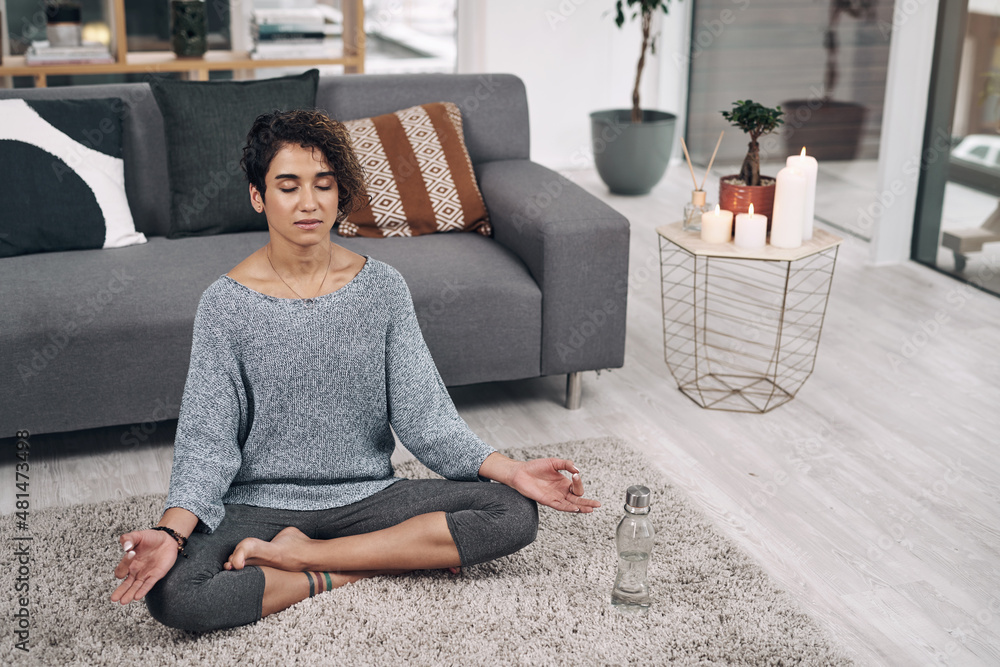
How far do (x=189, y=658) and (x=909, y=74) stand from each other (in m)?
3.17

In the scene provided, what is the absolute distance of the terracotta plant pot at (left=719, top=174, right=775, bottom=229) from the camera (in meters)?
2.49

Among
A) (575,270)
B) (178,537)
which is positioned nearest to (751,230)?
(575,270)

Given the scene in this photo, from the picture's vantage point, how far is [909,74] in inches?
143

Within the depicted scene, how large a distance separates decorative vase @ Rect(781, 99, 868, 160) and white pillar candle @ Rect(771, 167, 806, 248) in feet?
6.27

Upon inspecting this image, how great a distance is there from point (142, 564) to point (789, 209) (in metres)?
1.64

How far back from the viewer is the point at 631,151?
187 inches

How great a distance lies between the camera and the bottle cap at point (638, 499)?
1682mm

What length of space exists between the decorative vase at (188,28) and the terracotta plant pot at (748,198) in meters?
2.46

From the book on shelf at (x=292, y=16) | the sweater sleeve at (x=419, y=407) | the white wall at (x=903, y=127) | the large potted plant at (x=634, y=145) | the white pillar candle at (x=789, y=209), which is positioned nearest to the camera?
the sweater sleeve at (x=419, y=407)

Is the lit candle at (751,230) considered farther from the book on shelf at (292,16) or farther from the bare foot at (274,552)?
the book on shelf at (292,16)

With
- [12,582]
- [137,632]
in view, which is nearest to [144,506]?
[12,582]

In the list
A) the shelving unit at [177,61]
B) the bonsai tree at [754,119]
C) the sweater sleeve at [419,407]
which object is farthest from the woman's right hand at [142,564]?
the shelving unit at [177,61]

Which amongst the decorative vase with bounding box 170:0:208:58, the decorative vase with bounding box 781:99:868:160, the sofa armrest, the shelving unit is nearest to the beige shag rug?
the sofa armrest

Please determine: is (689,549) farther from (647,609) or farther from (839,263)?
(839,263)
